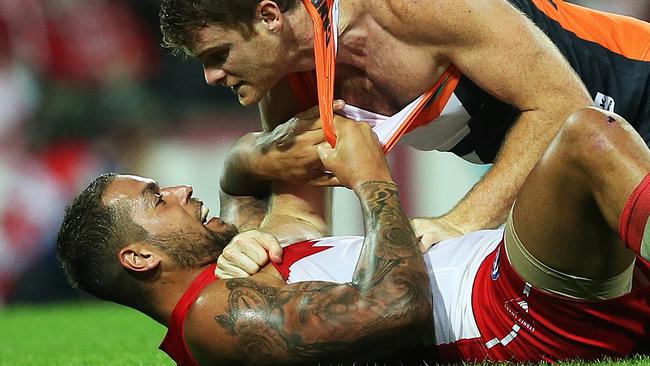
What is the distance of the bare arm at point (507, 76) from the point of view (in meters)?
4.30

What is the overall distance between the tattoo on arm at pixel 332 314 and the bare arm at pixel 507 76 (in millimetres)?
782

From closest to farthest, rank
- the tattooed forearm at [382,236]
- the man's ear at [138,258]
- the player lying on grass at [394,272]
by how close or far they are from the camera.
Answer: the player lying on grass at [394,272] → the tattooed forearm at [382,236] → the man's ear at [138,258]

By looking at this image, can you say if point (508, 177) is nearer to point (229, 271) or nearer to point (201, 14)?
point (229, 271)

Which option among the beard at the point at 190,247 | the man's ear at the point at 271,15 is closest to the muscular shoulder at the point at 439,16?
the man's ear at the point at 271,15

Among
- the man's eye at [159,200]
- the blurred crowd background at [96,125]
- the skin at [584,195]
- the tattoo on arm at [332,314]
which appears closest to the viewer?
the skin at [584,195]

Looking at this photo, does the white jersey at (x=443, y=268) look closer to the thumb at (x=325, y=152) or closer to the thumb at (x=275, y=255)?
the thumb at (x=275, y=255)

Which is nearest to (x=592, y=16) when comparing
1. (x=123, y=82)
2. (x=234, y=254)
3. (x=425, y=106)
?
(x=425, y=106)

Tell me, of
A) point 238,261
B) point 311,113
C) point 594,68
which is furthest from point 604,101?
point 238,261

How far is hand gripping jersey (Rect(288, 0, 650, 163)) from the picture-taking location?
464cm

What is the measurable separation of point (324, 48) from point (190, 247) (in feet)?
3.28

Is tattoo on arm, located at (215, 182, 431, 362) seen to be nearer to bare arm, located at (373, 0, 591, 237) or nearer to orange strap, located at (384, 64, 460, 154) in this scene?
bare arm, located at (373, 0, 591, 237)

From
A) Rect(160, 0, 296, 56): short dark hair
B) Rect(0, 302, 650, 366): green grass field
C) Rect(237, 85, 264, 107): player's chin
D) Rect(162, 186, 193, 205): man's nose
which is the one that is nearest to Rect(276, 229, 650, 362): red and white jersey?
Rect(0, 302, 650, 366): green grass field

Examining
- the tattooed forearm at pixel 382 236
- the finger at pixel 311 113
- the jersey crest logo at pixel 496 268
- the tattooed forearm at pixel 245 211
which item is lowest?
the tattooed forearm at pixel 245 211

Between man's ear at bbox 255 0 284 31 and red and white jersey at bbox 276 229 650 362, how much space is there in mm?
958
